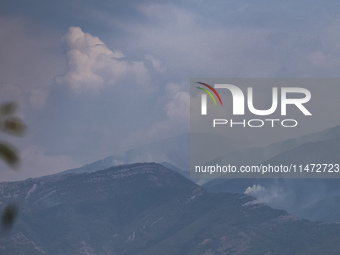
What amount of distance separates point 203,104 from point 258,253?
99.8 metres

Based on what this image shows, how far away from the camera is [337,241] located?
193m

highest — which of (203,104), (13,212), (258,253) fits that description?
(203,104)

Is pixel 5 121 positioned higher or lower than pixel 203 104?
lower

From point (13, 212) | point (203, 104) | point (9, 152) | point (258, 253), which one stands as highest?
point (203, 104)

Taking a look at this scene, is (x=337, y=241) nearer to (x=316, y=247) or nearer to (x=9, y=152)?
(x=316, y=247)

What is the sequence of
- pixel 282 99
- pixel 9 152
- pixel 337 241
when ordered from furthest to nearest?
pixel 337 241
pixel 282 99
pixel 9 152

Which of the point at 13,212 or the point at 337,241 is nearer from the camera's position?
the point at 13,212

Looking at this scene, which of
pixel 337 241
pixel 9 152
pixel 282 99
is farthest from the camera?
pixel 337 241

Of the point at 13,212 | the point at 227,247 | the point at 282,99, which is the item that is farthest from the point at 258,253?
the point at 13,212

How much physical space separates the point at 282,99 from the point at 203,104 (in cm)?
1070

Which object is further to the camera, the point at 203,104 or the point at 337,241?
the point at 337,241

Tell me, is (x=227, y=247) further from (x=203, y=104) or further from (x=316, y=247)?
(x=203, y=104)

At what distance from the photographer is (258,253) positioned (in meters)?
197

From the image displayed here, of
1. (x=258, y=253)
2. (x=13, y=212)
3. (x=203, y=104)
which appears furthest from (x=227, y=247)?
(x=13, y=212)
